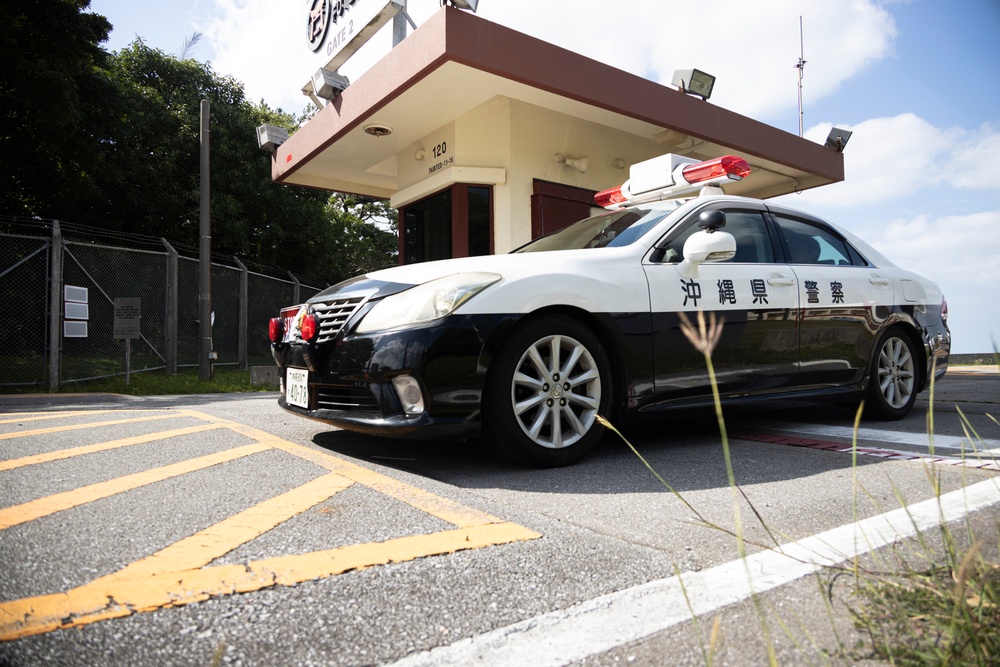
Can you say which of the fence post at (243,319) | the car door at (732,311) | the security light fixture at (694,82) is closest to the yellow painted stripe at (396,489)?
the car door at (732,311)

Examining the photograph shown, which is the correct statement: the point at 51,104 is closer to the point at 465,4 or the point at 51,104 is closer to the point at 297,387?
the point at 465,4

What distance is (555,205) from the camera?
916 centimetres

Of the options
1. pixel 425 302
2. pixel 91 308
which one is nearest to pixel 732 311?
pixel 425 302

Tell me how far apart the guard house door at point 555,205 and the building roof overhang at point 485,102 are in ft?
3.39

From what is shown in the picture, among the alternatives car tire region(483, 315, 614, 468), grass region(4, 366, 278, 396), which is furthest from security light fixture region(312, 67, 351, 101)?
car tire region(483, 315, 614, 468)

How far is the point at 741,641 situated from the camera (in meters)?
1.37

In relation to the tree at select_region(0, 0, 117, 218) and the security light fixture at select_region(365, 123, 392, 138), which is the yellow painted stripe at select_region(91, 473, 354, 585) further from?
the tree at select_region(0, 0, 117, 218)

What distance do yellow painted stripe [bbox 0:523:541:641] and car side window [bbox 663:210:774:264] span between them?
2.58 m

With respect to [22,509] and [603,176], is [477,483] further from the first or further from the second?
[603,176]

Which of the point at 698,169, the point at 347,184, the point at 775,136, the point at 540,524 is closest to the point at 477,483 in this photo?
the point at 540,524

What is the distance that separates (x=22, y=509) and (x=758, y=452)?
3.36 meters

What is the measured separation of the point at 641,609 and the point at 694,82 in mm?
8630

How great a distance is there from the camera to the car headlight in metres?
3.04

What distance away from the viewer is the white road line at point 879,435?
3.76 meters
